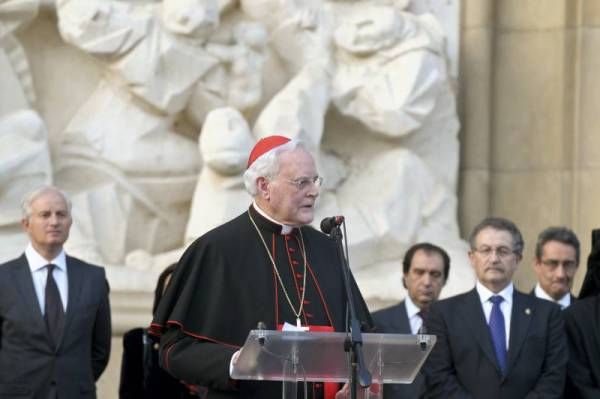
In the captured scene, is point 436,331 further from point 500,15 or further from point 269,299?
point 500,15

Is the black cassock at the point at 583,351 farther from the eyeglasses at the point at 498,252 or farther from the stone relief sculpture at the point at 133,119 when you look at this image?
the stone relief sculpture at the point at 133,119

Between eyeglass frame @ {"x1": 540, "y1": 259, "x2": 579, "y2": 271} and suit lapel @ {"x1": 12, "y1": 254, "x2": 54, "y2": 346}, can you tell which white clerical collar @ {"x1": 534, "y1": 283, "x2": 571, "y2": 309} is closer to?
eyeglass frame @ {"x1": 540, "y1": 259, "x2": 579, "y2": 271}

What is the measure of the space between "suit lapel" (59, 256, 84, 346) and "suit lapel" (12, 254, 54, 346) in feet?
0.35

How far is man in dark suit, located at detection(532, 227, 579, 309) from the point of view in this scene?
9734mm

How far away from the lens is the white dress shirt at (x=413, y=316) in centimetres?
956

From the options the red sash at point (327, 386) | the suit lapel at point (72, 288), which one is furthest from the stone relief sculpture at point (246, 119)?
the red sash at point (327, 386)

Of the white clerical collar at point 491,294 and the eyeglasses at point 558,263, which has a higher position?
the eyeglasses at point 558,263

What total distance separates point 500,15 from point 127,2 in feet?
8.45

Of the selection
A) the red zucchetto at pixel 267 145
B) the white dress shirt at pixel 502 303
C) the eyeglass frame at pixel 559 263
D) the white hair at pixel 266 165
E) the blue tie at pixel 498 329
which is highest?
the red zucchetto at pixel 267 145

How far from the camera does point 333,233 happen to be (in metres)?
6.68

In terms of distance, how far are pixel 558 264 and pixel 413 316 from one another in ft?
2.48

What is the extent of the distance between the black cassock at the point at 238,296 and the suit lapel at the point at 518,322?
1.25 meters

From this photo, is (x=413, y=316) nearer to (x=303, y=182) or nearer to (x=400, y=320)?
(x=400, y=320)

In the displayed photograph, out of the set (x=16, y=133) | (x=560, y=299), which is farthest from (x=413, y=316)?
(x=16, y=133)
